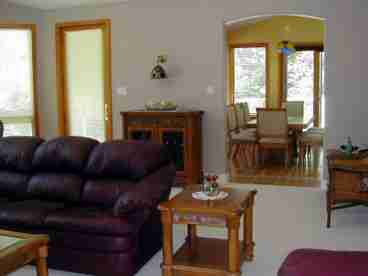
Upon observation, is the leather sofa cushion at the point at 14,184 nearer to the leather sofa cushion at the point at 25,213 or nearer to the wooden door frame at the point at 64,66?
the leather sofa cushion at the point at 25,213

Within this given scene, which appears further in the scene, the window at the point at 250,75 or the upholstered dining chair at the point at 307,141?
the window at the point at 250,75

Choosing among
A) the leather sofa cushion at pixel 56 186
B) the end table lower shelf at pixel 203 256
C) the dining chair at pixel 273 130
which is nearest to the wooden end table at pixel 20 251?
the end table lower shelf at pixel 203 256

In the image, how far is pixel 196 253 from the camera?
133 inches

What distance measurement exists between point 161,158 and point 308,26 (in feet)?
23.8

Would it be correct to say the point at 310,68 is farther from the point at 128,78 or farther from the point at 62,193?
the point at 62,193

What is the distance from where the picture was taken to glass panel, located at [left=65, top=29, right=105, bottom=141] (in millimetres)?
6949

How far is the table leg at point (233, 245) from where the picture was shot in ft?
9.70

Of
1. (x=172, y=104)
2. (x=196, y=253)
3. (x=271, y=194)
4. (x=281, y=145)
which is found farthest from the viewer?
(x=281, y=145)

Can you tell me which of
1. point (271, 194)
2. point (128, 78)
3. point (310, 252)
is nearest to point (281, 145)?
point (271, 194)

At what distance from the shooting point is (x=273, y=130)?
24.2 feet

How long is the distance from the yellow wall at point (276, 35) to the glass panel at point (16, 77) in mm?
5148

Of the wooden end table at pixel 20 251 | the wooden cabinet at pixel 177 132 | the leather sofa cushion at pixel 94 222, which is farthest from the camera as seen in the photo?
the wooden cabinet at pixel 177 132

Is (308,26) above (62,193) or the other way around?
above

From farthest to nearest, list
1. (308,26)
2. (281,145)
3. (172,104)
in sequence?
(308,26) → (281,145) → (172,104)
